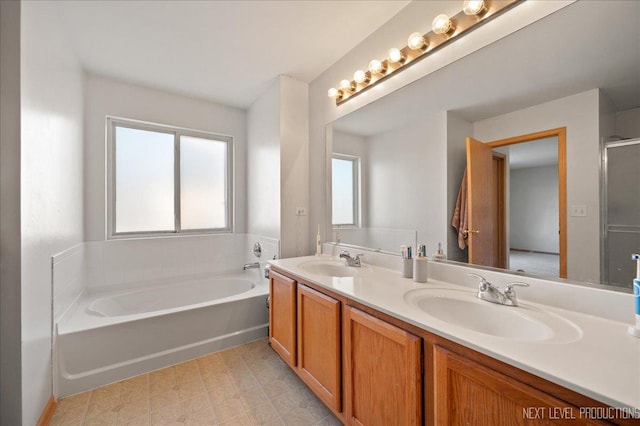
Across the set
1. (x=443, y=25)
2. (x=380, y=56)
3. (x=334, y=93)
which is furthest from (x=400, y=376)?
(x=334, y=93)

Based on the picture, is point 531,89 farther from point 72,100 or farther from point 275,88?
point 72,100

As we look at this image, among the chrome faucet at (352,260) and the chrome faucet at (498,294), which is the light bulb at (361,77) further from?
the chrome faucet at (498,294)

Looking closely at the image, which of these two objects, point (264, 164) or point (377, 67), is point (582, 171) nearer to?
point (377, 67)

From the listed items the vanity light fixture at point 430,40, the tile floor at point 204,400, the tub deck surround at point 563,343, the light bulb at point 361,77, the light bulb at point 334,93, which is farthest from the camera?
the light bulb at point 334,93

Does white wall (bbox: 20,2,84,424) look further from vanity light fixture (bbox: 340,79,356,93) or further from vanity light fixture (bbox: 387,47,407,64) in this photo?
vanity light fixture (bbox: 387,47,407,64)

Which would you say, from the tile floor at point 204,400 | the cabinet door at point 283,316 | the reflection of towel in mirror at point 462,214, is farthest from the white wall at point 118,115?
the reflection of towel in mirror at point 462,214

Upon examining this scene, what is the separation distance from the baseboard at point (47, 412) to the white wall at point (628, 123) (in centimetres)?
307

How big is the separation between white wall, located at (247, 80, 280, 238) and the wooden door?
67.8 inches

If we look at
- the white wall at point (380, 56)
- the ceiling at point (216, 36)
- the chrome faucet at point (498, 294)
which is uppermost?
the ceiling at point (216, 36)

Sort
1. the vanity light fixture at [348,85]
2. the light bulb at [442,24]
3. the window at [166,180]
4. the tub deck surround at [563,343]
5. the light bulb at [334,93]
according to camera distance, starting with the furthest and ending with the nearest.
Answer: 1. the window at [166,180]
2. the light bulb at [334,93]
3. the vanity light fixture at [348,85]
4. the light bulb at [442,24]
5. the tub deck surround at [563,343]

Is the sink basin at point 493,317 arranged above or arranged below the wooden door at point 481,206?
below

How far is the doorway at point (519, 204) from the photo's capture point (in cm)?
→ 109

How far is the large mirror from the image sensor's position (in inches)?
37.4

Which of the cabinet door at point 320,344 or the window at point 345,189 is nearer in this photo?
the cabinet door at point 320,344
